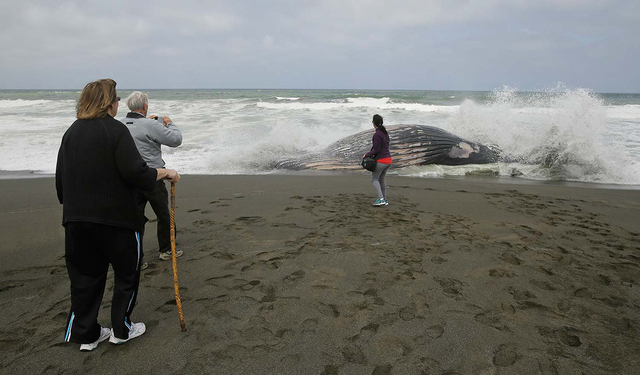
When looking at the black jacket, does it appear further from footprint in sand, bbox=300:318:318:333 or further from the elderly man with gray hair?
footprint in sand, bbox=300:318:318:333

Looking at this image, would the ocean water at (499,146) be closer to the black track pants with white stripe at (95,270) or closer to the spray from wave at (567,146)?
the spray from wave at (567,146)

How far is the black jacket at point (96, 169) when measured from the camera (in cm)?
229

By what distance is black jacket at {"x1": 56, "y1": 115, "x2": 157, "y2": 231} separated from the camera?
2.29 meters

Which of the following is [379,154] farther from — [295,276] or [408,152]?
[408,152]

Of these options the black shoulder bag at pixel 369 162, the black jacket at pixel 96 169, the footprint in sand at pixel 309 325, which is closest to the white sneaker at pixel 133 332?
the black jacket at pixel 96 169

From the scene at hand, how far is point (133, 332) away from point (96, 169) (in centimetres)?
112

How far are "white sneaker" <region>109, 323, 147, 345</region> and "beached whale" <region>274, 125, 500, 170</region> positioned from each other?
686 centimetres

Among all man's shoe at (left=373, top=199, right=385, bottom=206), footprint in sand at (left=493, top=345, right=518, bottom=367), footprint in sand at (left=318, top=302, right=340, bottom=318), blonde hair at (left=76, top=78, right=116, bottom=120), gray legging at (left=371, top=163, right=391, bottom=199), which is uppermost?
blonde hair at (left=76, top=78, right=116, bottom=120)

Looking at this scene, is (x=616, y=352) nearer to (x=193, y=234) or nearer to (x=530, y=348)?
(x=530, y=348)

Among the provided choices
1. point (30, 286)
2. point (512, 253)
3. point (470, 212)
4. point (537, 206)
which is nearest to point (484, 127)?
point (537, 206)

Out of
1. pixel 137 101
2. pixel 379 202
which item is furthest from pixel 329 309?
pixel 379 202

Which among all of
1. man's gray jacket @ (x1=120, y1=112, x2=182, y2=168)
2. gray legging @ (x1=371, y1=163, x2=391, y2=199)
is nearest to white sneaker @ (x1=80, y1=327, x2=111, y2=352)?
man's gray jacket @ (x1=120, y1=112, x2=182, y2=168)

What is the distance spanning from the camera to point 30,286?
10.9 feet

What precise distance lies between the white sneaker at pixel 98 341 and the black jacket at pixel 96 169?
0.80 m
